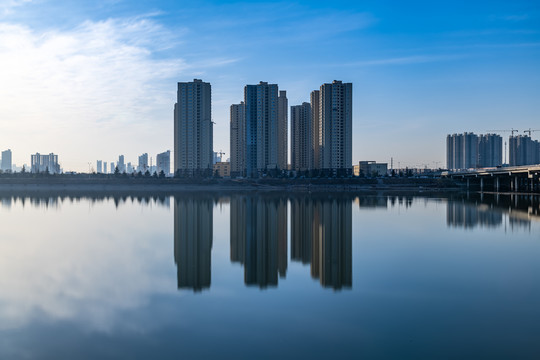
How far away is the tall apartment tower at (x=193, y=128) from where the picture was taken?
98762mm

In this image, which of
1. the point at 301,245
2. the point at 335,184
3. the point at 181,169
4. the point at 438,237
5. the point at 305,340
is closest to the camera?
the point at 305,340

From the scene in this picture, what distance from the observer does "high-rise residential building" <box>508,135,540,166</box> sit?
16325 centimetres

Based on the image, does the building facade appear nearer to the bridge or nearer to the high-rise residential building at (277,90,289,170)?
the high-rise residential building at (277,90,289,170)

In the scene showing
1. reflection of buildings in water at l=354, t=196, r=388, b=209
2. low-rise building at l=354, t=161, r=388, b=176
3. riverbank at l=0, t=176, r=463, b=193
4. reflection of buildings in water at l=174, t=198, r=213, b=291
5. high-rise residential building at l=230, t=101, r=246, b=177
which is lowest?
reflection of buildings in water at l=354, t=196, r=388, b=209

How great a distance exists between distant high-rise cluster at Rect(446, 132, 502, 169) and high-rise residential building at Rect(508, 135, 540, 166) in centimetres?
502

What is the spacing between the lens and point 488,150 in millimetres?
168625

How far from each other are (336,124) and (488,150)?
330ft

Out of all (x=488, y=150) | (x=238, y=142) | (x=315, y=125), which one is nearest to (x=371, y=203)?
(x=315, y=125)

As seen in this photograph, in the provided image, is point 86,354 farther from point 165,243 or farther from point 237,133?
point 237,133

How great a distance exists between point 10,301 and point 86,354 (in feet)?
12.8

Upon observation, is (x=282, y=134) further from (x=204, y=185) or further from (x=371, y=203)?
(x=371, y=203)

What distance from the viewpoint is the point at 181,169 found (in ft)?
333

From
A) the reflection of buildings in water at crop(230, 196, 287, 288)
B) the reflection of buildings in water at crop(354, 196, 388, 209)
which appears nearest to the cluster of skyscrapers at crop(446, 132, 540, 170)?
the reflection of buildings in water at crop(354, 196, 388, 209)

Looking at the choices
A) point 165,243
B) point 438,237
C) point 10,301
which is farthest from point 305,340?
point 438,237
